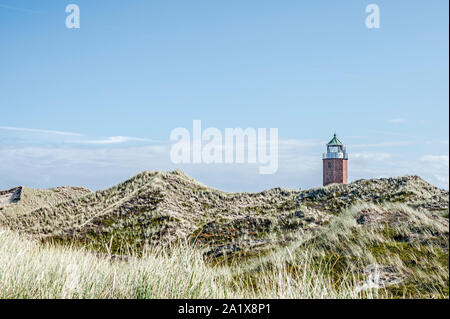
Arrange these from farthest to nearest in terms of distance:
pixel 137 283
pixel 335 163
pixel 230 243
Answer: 1. pixel 335 163
2. pixel 230 243
3. pixel 137 283

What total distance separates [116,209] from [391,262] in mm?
13884

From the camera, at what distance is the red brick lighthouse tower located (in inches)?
1519

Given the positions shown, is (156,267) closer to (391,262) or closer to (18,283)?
(18,283)

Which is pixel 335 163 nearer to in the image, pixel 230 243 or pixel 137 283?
pixel 230 243

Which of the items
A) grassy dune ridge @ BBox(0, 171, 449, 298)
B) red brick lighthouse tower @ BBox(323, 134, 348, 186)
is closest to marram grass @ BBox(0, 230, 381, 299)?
grassy dune ridge @ BBox(0, 171, 449, 298)

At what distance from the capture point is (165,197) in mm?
18625

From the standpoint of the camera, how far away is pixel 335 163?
127 feet

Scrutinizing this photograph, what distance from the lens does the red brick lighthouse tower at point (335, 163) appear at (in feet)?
127

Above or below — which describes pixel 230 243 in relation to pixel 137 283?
below

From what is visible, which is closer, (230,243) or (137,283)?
(137,283)

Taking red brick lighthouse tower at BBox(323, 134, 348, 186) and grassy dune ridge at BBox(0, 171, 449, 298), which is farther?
red brick lighthouse tower at BBox(323, 134, 348, 186)

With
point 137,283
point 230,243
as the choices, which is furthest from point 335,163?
Result: point 137,283

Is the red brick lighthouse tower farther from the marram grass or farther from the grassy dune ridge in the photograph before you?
the marram grass
